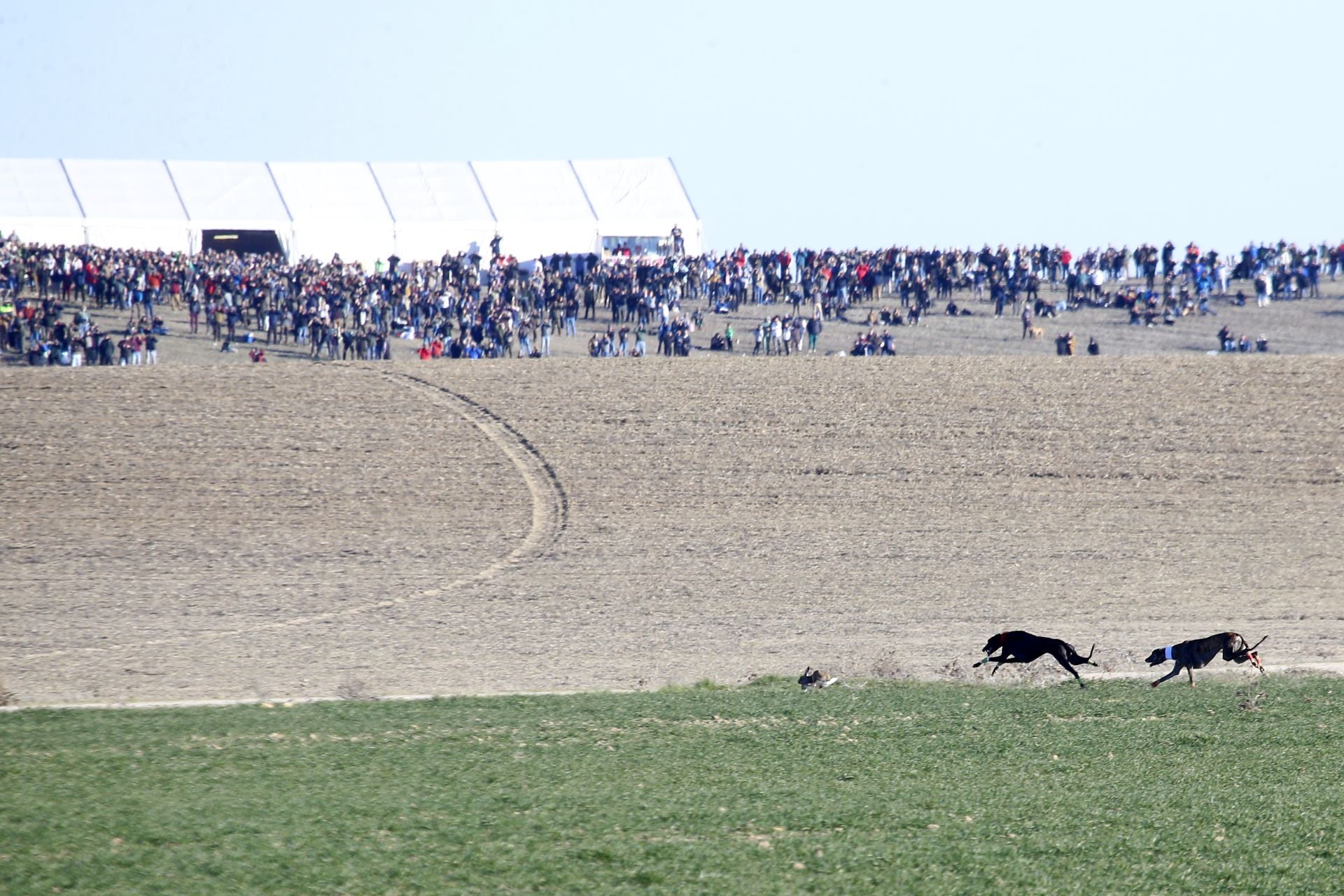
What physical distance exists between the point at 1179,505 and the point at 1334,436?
17.9ft

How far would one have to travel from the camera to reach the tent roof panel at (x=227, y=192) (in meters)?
57.6

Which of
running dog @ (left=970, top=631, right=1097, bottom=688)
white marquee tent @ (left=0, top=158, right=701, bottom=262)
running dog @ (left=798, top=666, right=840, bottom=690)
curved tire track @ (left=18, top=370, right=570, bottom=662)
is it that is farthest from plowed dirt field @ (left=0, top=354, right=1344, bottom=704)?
white marquee tent @ (left=0, top=158, right=701, bottom=262)

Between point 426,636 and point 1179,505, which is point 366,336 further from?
point 1179,505

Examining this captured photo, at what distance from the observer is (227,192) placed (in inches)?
2314

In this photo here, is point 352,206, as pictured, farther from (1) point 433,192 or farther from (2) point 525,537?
(2) point 525,537

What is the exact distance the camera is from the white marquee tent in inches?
2189

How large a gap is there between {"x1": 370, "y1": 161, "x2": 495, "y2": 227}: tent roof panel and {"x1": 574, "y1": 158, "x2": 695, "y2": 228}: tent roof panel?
5226 millimetres

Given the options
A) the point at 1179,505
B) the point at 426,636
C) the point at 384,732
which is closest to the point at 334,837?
the point at 384,732

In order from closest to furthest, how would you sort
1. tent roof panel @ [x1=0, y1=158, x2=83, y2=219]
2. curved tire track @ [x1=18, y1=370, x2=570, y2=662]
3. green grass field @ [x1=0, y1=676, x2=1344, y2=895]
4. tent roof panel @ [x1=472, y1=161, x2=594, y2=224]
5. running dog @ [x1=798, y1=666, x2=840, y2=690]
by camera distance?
green grass field @ [x1=0, y1=676, x2=1344, y2=895] → running dog @ [x1=798, y1=666, x2=840, y2=690] → curved tire track @ [x1=18, y1=370, x2=570, y2=662] → tent roof panel @ [x1=0, y1=158, x2=83, y2=219] → tent roof panel @ [x1=472, y1=161, x2=594, y2=224]

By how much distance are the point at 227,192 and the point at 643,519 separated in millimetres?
39738

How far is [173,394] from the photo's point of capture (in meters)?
31.5

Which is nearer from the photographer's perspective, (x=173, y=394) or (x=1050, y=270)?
(x=173, y=394)

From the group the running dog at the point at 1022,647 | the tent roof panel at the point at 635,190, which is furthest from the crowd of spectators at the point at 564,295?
the running dog at the point at 1022,647

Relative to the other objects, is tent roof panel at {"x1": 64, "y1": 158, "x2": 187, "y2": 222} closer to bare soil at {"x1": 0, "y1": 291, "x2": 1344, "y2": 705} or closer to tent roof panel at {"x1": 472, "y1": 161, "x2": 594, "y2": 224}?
tent roof panel at {"x1": 472, "y1": 161, "x2": 594, "y2": 224}
